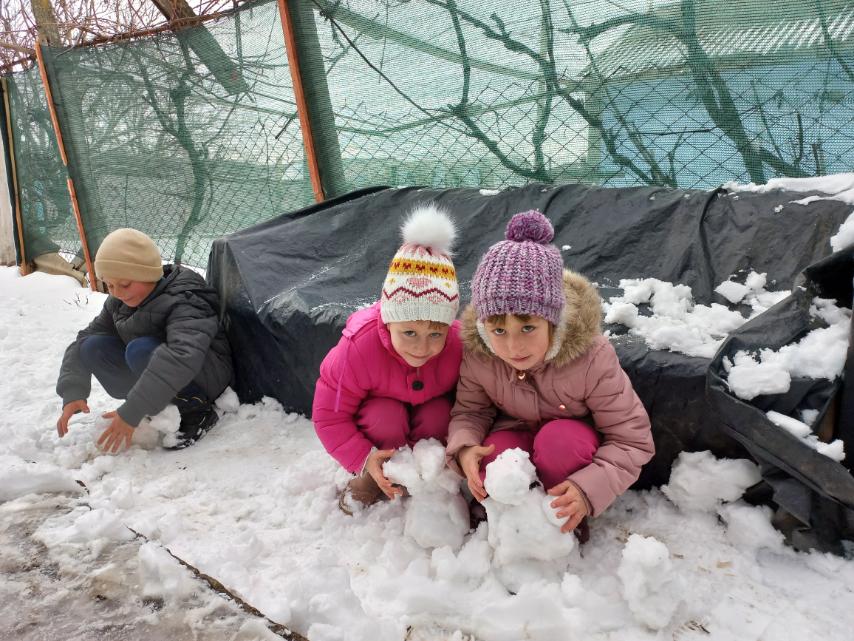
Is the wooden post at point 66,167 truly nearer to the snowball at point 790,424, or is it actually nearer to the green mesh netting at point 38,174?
the green mesh netting at point 38,174

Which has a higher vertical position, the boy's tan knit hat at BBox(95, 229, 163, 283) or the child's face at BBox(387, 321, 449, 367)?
the boy's tan knit hat at BBox(95, 229, 163, 283)

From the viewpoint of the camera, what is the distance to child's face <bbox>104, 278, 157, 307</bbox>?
7.73 feet

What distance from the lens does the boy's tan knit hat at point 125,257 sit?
7.58ft

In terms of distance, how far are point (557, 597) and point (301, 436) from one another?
1.36 m

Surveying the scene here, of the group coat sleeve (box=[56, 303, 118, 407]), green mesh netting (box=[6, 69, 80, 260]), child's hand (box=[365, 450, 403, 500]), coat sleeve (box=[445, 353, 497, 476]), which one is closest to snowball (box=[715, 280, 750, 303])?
coat sleeve (box=[445, 353, 497, 476])

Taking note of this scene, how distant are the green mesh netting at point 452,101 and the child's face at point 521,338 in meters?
1.58

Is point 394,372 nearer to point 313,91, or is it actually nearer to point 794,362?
point 794,362

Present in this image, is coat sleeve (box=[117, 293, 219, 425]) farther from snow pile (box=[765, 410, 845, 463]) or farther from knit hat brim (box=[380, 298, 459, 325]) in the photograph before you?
snow pile (box=[765, 410, 845, 463])

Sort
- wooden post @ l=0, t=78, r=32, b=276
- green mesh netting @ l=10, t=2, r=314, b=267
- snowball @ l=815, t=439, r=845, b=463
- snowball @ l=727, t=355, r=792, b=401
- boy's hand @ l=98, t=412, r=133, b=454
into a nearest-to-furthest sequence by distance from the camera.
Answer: snowball @ l=815, t=439, r=845, b=463 → snowball @ l=727, t=355, r=792, b=401 → boy's hand @ l=98, t=412, r=133, b=454 → green mesh netting @ l=10, t=2, r=314, b=267 → wooden post @ l=0, t=78, r=32, b=276

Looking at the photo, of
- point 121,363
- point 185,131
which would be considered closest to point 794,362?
point 121,363

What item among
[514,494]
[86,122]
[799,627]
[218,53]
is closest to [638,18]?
[514,494]

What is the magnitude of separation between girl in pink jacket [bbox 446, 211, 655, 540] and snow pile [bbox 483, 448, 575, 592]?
41mm

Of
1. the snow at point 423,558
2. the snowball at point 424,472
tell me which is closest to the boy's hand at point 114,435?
the snow at point 423,558

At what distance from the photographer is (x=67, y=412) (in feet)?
7.70
